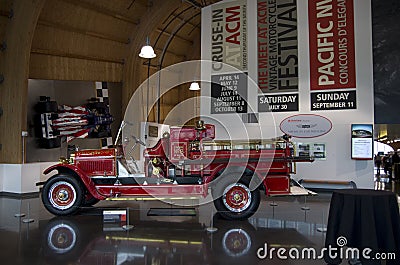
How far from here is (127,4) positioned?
8.87 meters

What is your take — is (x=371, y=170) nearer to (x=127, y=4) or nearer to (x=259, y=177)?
(x=259, y=177)

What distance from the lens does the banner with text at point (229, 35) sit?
320 inches

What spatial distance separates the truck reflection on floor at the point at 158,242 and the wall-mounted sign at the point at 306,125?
334 centimetres

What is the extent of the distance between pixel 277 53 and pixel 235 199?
4.04 meters

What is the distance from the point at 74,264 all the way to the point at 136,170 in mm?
2253

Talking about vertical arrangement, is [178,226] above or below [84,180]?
below

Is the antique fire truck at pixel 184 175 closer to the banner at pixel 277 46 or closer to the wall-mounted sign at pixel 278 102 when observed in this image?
the wall-mounted sign at pixel 278 102

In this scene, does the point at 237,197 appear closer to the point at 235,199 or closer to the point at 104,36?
the point at 235,199

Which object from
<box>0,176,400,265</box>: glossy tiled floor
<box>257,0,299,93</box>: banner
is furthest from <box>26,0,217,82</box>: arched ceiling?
<box>0,176,400,265</box>: glossy tiled floor

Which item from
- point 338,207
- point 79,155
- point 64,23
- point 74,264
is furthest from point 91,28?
point 338,207

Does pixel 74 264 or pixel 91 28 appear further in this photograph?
pixel 91 28

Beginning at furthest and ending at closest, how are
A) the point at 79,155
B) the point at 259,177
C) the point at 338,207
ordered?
the point at 79,155 < the point at 259,177 < the point at 338,207

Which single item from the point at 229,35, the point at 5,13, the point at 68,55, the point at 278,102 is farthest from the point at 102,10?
the point at 278,102

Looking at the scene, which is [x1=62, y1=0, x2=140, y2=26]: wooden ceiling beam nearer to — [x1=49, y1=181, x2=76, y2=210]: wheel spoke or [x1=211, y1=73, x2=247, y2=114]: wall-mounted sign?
[x1=211, y1=73, x2=247, y2=114]: wall-mounted sign
